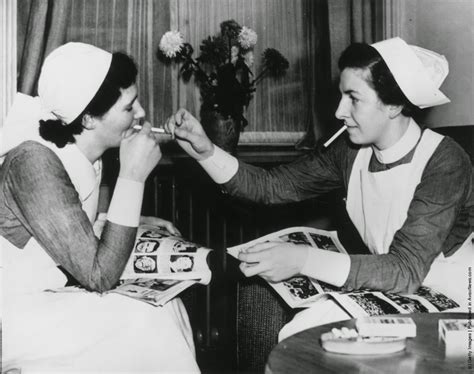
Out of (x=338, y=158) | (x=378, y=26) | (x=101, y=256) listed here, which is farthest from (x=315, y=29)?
(x=101, y=256)

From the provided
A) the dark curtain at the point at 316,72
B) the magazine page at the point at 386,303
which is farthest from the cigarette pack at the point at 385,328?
the dark curtain at the point at 316,72

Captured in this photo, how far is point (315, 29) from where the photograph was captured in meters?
3.58

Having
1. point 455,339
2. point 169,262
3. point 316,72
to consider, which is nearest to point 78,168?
point 169,262

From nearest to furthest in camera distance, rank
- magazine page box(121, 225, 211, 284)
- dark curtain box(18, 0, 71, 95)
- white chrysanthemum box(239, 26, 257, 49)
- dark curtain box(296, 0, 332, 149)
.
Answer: magazine page box(121, 225, 211, 284) → dark curtain box(18, 0, 71, 95) → white chrysanthemum box(239, 26, 257, 49) → dark curtain box(296, 0, 332, 149)

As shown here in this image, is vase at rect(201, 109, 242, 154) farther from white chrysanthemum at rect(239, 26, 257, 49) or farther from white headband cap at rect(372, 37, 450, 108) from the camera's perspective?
white headband cap at rect(372, 37, 450, 108)

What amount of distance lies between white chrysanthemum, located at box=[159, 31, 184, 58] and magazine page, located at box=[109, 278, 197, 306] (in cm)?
155

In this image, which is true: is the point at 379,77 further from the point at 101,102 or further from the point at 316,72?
the point at 316,72

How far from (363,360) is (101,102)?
3.65 feet

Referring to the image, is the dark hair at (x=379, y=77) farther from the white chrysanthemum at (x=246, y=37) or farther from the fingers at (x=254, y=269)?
the white chrysanthemum at (x=246, y=37)

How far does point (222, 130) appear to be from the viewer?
2.87m

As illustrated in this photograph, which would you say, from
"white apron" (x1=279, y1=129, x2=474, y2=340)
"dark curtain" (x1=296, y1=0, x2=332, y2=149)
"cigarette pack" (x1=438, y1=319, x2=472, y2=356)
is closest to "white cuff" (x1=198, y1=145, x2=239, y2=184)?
"white apron" (x1=279, y1=129, x2=474, y2=340)

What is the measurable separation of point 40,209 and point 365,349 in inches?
35.2

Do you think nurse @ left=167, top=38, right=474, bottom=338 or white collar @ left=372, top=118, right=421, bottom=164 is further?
white collar @ left=372, top=118, right=421, bottom=164

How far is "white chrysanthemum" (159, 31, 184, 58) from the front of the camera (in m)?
2.98
